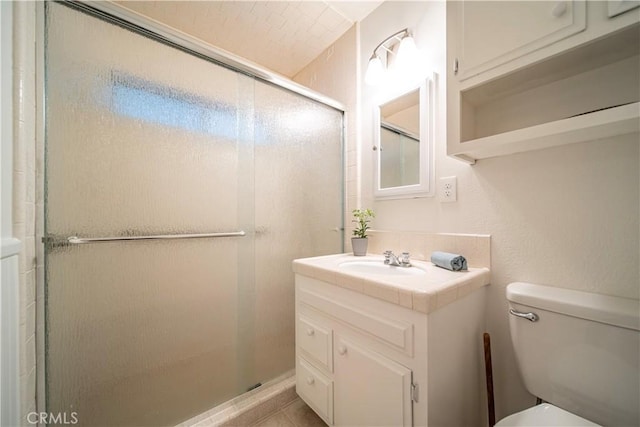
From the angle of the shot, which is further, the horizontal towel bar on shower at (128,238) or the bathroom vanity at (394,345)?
the horizontal towel bar on shower at (128,238)

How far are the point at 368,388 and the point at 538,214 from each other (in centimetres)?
92

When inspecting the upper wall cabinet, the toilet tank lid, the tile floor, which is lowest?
the tile floor

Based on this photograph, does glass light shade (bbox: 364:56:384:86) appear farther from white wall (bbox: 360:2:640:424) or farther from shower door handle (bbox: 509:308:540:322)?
shower door handle (bbox: 509:308:540:322)

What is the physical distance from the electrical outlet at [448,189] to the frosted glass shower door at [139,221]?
102 cm

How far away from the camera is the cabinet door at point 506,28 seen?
65cm

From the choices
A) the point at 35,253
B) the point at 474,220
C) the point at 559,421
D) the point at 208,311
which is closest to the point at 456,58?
the point at 474,220

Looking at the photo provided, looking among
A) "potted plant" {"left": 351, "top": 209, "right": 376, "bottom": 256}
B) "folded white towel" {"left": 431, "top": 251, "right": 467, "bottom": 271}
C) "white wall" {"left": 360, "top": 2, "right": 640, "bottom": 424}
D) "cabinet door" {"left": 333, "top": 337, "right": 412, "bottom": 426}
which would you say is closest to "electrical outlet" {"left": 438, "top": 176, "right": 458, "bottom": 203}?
"white wall" {"left": 360, "top": 2, "right": 640, "bottom": 424}

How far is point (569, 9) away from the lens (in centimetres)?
64

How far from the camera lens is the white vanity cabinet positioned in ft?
2.38

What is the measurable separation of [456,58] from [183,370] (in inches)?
71.8

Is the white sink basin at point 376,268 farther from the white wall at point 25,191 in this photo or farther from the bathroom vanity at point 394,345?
the white wall at point 25,191

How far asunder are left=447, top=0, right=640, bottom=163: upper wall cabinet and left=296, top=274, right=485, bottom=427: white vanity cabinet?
630 mm

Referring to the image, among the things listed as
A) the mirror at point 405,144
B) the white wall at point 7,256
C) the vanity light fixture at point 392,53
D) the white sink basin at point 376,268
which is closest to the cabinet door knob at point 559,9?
the mirror at point 405,144

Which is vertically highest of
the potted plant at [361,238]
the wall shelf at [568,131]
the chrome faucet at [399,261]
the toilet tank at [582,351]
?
the wall shelf at [568,131]
